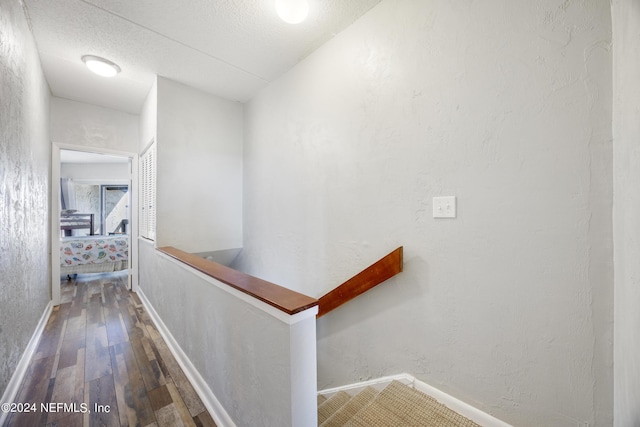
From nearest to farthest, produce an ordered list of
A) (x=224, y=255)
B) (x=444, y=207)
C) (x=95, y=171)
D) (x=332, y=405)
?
(x=444, y=207), (x=332, y=405), (x=224, y=255), (x=95, y=171)

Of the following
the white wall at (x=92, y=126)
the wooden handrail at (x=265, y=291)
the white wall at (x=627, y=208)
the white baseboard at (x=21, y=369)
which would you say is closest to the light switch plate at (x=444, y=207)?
the white wall at (x=627, y=208)

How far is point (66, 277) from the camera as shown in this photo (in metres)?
4.32

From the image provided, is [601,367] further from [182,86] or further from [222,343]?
[182,86]

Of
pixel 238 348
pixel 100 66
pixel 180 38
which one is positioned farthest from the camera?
pixel 100 66

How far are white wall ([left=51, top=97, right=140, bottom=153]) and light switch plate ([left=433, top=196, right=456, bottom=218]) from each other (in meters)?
3.93

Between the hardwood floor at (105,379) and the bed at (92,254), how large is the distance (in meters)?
1.72

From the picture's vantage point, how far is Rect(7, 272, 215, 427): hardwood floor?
142 cm

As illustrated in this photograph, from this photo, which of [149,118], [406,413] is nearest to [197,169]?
[149,118]

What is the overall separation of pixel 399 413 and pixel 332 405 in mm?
574

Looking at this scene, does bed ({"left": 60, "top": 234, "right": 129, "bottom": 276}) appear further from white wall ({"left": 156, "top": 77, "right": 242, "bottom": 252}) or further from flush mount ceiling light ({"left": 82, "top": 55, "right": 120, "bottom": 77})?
flush mount ceiling light ({"left": 82, "top": 55, "right": 120, "bottom": 77})


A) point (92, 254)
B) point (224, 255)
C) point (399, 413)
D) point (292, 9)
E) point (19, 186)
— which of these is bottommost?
point (399, 413)

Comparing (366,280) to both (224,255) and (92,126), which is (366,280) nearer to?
(224,255)

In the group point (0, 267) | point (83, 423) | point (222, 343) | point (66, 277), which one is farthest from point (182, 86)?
point (66, 277)

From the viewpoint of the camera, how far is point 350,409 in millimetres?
1439
